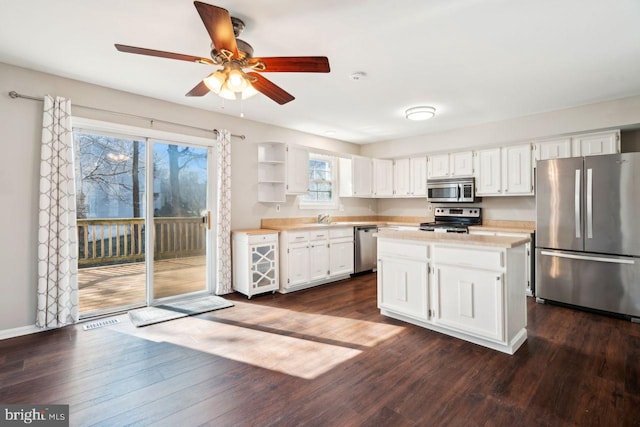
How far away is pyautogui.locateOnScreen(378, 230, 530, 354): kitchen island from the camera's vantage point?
2535mm

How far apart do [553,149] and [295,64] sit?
4.07m

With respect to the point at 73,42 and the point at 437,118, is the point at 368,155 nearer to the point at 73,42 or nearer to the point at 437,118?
the point at 437,118

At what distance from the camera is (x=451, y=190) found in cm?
521

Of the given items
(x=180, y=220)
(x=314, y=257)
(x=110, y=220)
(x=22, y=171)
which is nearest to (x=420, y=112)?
(x=314, y=257)

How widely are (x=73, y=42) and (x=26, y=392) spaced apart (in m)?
2.62

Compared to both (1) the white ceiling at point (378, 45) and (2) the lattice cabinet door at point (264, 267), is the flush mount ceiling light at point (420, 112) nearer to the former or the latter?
(1) the white ceiling at point (378, 45)

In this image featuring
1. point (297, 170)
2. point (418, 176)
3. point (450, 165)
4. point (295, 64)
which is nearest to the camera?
point (295, 64)

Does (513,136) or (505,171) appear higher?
(513,136)

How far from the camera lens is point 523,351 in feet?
8.57

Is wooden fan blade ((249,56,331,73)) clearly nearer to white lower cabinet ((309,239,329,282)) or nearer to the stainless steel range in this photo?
white lower cabinet ((309,239,329,282))

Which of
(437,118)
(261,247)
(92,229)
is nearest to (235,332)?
(261,247)

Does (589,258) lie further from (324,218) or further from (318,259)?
(324,218)

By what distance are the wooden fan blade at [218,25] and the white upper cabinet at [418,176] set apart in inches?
174

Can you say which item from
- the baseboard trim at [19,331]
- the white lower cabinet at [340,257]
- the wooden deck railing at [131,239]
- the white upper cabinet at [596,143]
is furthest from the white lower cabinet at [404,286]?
the baseboard trim at [19,331]
